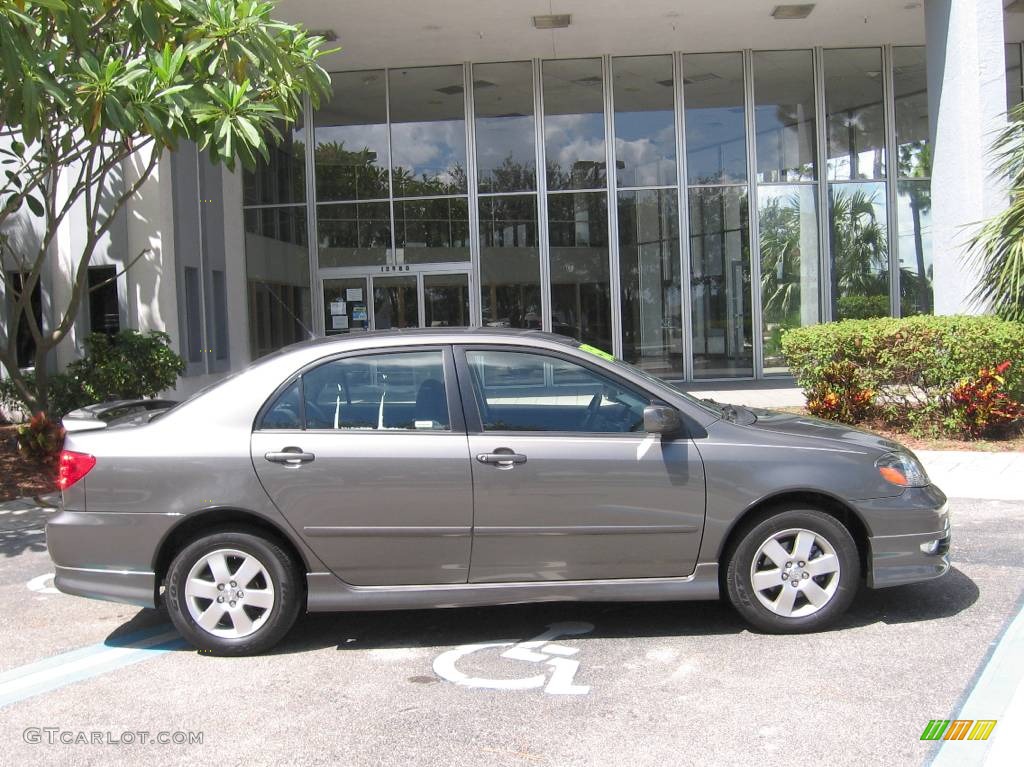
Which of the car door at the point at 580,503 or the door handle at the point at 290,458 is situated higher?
the door handle at the point at 290,458

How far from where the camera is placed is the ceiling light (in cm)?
1512

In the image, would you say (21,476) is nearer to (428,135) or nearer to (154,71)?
(154,71)

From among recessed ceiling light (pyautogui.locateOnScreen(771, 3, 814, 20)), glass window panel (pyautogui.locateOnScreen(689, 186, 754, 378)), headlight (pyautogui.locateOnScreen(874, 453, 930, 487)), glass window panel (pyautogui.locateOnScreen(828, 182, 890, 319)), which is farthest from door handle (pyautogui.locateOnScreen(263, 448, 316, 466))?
glass window panel (pyautogui.locateOnScreen(828, 182, 890, 319))

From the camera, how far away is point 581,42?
1658cm

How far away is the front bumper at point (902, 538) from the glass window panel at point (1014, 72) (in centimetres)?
1662

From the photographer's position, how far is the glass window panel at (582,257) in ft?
58.1

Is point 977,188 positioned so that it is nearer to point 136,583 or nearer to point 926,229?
point 926,229

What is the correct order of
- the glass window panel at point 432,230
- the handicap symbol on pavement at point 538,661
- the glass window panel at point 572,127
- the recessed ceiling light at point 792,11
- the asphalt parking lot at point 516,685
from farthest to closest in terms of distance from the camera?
the glass window panel at point 432,230 < the glass window panel at point 572,127 < the recessed ceiling light at point 792,11 < the handicap symbol on pavement at point 538,661 < the asphalt parking lot at point 516,685

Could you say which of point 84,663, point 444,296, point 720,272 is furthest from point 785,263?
point 84,663

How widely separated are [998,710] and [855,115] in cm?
1634

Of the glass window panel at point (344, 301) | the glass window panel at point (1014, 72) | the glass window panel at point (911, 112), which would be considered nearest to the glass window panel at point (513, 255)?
the glass window panel at point (344, 301)

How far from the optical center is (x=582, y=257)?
17.7 metres

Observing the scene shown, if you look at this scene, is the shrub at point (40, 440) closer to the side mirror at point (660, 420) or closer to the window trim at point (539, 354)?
the window trim at point (539, 354)

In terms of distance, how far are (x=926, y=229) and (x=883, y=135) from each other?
2048mm
